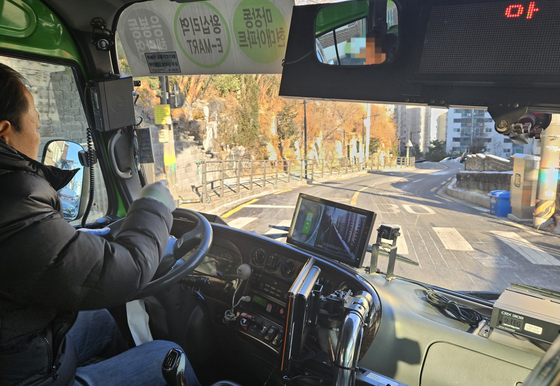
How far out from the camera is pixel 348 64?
1516mm

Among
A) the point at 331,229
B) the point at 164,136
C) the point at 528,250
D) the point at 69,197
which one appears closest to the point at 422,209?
the point at 528,250

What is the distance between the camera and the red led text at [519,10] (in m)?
1.16

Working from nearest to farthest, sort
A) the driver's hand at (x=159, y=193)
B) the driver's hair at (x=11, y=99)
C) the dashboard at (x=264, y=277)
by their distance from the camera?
the driver's hair at (x=11, y=99), the driver's hand at (x=159, y=193), the dashboard at (x=264, y=277)

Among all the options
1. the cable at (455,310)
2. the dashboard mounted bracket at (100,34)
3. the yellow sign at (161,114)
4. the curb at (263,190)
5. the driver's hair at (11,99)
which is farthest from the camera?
the yellow sign at (161,114)

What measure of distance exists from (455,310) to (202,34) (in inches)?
79.5

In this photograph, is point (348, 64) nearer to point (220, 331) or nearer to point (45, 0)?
point (220, 331)

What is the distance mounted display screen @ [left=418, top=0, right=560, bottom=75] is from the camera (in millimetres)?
1161

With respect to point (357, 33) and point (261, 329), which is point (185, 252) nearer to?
point (261, 329)

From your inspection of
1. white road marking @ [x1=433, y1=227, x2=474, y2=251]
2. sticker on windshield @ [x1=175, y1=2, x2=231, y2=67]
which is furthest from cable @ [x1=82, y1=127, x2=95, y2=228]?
white road marking @ [x1=433, y1=227, x2=474, y2=251]

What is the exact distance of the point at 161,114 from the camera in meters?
5.37

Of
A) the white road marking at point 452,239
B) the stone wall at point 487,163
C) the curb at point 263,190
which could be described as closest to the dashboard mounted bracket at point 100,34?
the curb at point 263,190

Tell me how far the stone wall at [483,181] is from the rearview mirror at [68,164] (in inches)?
92.2

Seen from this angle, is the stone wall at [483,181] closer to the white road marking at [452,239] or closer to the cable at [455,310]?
the white road marking at [452,239]

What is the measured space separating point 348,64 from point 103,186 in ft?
6.26
